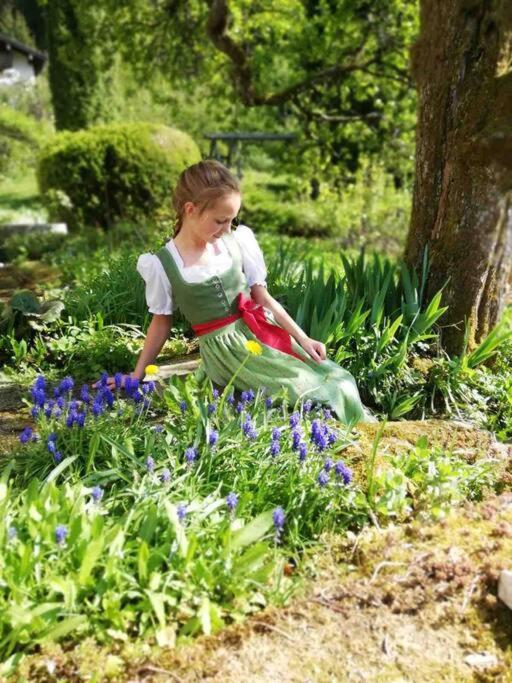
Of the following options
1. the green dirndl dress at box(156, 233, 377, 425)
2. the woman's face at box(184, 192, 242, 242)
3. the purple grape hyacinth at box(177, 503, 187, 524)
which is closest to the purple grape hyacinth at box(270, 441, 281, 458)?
the purple grape hyacinth at box(177, 503, 187, 524)

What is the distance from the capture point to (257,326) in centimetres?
321

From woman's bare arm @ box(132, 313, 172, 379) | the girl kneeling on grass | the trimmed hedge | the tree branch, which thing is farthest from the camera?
the trimmed hedge

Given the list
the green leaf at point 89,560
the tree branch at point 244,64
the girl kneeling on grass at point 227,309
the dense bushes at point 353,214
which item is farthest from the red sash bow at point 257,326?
the dense bushes at point 353,214

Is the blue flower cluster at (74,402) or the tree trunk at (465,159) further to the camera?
the tree trunk at (465,159)

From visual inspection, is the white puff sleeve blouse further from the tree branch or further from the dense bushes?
the dense bushes

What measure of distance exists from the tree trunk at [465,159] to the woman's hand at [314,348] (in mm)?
1002

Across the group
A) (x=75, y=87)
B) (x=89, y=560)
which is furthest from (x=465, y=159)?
(x=75, y=87)

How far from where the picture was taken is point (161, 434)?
2.71m

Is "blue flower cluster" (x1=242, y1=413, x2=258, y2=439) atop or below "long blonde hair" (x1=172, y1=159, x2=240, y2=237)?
below

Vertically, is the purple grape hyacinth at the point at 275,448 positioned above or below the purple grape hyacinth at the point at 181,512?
above

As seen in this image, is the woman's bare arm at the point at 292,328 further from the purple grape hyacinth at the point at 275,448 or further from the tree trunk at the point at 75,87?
the tree trunk at the point at 75,87

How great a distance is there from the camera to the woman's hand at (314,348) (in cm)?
322

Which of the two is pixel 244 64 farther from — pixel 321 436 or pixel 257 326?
pixel 321 436

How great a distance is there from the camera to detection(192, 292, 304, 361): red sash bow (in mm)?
3189
